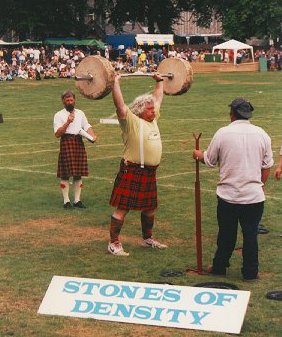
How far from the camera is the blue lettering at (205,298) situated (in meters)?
6.80

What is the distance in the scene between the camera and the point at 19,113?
27375mm

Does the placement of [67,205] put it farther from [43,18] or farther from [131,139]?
[43,18]

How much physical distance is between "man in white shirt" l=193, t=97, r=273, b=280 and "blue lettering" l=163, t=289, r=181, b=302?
57.8 inches

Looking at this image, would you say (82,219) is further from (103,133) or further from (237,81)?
(237,81)

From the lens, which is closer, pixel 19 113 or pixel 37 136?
pixel 37 136

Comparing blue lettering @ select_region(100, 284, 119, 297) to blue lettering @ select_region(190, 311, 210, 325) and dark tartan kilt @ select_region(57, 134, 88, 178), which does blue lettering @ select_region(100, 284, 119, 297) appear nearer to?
blue lettering @ select_region(190, 311, 210, 325)

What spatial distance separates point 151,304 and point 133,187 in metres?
2.45

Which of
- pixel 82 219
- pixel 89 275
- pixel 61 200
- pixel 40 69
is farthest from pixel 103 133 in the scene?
pixel 40 69

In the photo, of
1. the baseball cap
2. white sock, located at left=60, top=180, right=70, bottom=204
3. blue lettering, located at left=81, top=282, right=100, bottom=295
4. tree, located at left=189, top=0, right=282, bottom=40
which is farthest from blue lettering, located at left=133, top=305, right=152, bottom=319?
tree, located at left=189, top=0, right=282, bottom=40

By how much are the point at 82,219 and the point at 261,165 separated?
387cm

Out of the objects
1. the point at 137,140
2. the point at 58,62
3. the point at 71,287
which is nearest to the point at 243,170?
the point at 137,140

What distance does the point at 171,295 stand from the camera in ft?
22.7

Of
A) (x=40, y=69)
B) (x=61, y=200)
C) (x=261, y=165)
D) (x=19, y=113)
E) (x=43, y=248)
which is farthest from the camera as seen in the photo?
(x=40, y=69)

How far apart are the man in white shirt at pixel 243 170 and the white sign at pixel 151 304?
138 centimetres
